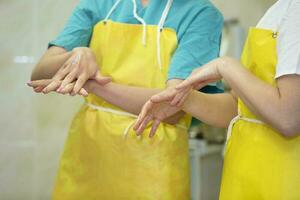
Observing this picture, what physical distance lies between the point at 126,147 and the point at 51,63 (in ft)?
0.82

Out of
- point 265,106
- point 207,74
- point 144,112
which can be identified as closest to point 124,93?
point 144,112

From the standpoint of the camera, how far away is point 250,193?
688 mm

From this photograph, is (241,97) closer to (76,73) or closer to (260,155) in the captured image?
(260,155)

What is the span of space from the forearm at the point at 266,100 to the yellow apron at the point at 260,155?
4cm

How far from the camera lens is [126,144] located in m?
0.89

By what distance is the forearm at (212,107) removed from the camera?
2.70ft

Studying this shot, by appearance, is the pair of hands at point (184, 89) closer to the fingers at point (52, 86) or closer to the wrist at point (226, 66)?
the wrist at point (226, 66)

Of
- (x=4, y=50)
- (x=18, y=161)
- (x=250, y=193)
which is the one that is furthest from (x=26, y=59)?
(x=250, y=193)

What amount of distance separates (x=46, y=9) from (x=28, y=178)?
0.59 m

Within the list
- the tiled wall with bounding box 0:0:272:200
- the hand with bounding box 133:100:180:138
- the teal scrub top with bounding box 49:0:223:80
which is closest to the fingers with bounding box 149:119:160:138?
the hand with bounding box 133:100:180:138

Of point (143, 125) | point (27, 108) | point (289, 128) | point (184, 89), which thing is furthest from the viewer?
point (27, 108)

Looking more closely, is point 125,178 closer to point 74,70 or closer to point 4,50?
point 74,70

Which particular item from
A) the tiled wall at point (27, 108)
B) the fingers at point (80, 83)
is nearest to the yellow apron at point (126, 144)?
the fingers at point (80, 83)

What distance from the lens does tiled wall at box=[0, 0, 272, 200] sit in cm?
134
